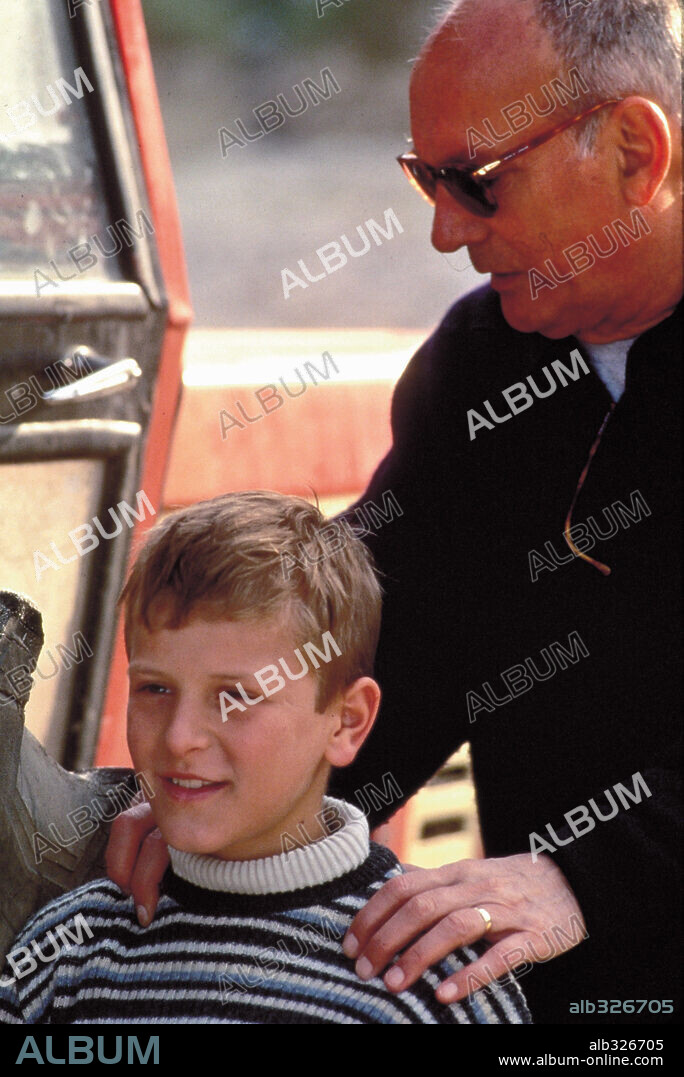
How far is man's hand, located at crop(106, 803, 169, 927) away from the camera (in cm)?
152

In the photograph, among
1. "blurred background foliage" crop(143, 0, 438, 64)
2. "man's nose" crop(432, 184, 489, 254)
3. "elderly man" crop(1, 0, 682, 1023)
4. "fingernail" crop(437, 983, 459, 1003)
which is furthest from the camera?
"blurred background foliage" crop(143, 0, 438, 64)

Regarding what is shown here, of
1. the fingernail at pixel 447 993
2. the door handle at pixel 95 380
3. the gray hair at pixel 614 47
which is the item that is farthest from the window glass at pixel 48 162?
the fingernail at pixel 447 993

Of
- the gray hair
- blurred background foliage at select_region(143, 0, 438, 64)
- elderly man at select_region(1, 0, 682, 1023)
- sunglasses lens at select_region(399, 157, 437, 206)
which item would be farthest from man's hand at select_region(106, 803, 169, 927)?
blurred background foliage at select_region(143, 0, 438, 64)

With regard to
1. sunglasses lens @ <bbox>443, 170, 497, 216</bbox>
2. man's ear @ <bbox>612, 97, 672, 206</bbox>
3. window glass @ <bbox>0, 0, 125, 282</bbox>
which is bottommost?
man's ear @ <bbox>612, 97, 672, 206</bbox>

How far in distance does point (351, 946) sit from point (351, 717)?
0.27 metres

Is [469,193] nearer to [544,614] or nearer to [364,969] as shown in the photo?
[544,614]

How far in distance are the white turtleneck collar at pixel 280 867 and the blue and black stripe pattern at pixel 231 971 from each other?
0.03 feet

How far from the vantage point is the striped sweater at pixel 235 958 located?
1409 millimetres

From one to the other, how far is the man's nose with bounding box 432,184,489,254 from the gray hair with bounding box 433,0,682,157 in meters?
0.17

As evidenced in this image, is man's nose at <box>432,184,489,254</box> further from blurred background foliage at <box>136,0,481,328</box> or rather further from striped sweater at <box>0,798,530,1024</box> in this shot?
blurred background foliage at <box>136,0,481,328</box>

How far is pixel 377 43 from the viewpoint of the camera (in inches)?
524

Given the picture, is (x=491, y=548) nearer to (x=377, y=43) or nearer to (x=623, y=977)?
(x=623, y=977)

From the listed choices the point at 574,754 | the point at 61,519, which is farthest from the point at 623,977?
the point at 61,519

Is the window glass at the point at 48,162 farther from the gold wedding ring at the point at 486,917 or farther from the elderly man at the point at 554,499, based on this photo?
the gold wedding ring at the point at 486,917
